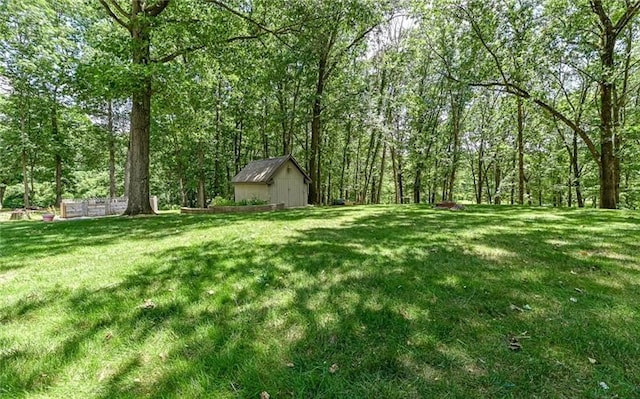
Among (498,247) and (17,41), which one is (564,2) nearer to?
(498,247)

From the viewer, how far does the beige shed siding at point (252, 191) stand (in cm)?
1788

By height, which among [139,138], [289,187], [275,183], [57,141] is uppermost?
[57,141]

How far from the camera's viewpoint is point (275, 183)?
18.0 m

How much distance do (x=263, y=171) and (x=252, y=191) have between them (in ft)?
4.62

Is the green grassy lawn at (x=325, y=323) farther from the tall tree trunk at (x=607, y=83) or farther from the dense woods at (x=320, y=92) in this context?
the tall tree trunk at (x=607, y=83)

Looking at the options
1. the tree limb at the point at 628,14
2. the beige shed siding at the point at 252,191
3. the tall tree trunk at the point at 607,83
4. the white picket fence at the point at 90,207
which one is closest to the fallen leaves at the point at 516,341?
the tall tree trunk at the point at 607,83

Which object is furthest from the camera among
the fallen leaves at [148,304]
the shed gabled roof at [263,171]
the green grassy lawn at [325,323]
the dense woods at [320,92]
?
the shed gabled roof at [263,171]

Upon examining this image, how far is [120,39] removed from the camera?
10.3m

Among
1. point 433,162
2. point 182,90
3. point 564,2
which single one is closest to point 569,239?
point 564,2

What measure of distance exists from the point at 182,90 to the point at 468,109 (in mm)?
22691

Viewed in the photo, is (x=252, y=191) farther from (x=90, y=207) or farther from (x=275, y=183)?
(x=90, y=207)

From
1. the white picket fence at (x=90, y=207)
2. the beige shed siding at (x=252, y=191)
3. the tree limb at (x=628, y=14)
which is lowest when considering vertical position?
the white picket fence at (x=90, y=207)

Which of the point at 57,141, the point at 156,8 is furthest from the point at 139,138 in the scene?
the point at 57,141

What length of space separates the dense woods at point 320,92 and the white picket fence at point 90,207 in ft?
13.2
